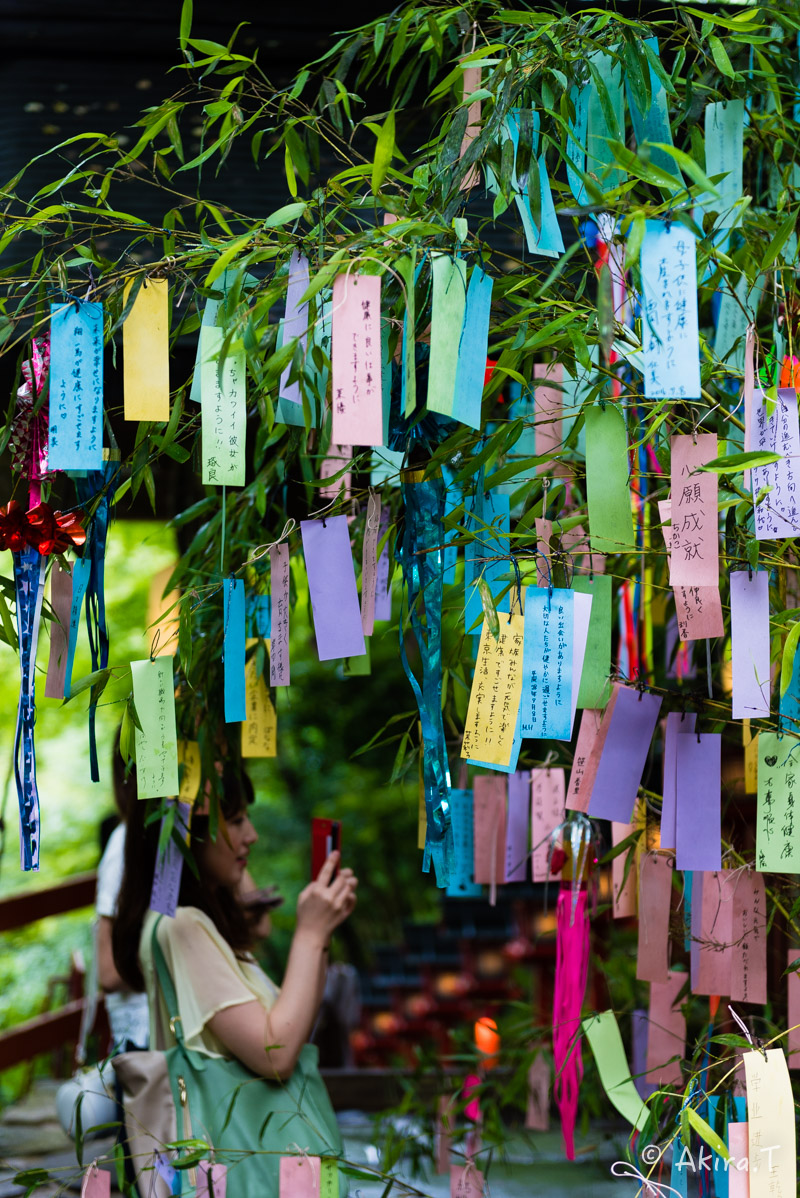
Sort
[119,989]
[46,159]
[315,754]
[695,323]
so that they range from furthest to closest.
Answer: [315,754] → [119,989] → [46,159] → [695,323]

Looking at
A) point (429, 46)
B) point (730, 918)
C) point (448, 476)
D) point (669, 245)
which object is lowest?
point (730, 918)

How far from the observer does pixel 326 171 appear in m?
1.84

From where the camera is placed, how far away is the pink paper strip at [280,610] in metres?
1.25

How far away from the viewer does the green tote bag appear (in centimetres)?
155

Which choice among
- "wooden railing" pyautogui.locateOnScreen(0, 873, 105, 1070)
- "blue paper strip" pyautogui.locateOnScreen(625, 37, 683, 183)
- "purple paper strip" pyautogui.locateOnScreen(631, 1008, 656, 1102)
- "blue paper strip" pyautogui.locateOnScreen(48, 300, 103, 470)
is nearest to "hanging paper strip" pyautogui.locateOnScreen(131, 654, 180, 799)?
"blue paper strip" pyautogui.locateOnScreen(48, 300, 103, 470)

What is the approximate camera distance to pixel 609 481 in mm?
1008

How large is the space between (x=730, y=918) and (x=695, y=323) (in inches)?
28.2

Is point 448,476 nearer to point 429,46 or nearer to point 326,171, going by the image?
point 429,46

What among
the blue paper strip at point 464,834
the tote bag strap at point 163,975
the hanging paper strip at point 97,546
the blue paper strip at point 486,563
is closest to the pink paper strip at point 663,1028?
the blue paper strip at point 464,834

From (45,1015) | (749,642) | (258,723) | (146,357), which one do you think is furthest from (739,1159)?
(45,1015)

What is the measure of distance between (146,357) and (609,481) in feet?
1.46

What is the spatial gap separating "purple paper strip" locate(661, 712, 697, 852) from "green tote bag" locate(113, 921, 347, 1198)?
0.71 m

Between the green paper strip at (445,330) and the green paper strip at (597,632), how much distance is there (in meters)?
0.27

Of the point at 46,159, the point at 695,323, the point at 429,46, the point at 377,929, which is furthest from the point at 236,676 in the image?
the point at 377,929
